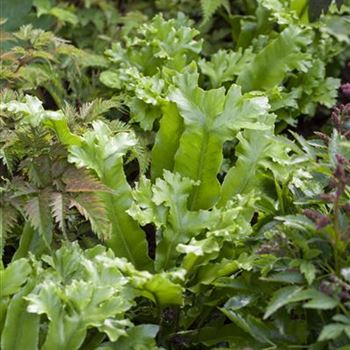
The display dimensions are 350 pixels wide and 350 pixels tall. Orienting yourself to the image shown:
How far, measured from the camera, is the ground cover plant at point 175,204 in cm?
139

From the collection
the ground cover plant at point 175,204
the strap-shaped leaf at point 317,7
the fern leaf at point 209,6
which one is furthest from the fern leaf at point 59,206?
the fern leaf at point 209,6

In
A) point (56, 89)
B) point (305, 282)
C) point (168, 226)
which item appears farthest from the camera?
point (56, 89)

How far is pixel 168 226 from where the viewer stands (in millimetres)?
1611

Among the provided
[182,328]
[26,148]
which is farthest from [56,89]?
[182,328]

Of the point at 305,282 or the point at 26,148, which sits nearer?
the point at 305,282

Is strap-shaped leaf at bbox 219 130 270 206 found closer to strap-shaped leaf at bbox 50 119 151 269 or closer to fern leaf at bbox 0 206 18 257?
strap-shaped leaf at bbox 50 119 151 269

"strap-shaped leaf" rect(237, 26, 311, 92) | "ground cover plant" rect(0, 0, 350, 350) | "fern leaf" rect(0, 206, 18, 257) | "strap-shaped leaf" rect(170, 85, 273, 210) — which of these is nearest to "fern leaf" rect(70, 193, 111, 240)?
"ground cover plant" rect(0, 0, 350, 350)

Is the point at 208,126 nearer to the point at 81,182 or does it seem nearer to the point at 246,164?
the point at 246,164

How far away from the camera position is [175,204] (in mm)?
1602

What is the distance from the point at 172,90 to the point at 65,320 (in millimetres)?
622

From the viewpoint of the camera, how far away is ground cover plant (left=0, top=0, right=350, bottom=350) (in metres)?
1.39

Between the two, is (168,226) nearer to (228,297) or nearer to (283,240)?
(228,297)

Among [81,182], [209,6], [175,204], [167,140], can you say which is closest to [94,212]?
[81,182]

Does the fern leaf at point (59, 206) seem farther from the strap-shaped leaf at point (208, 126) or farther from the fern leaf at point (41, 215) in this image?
the strap-shaped leaf at point (208, 126)
